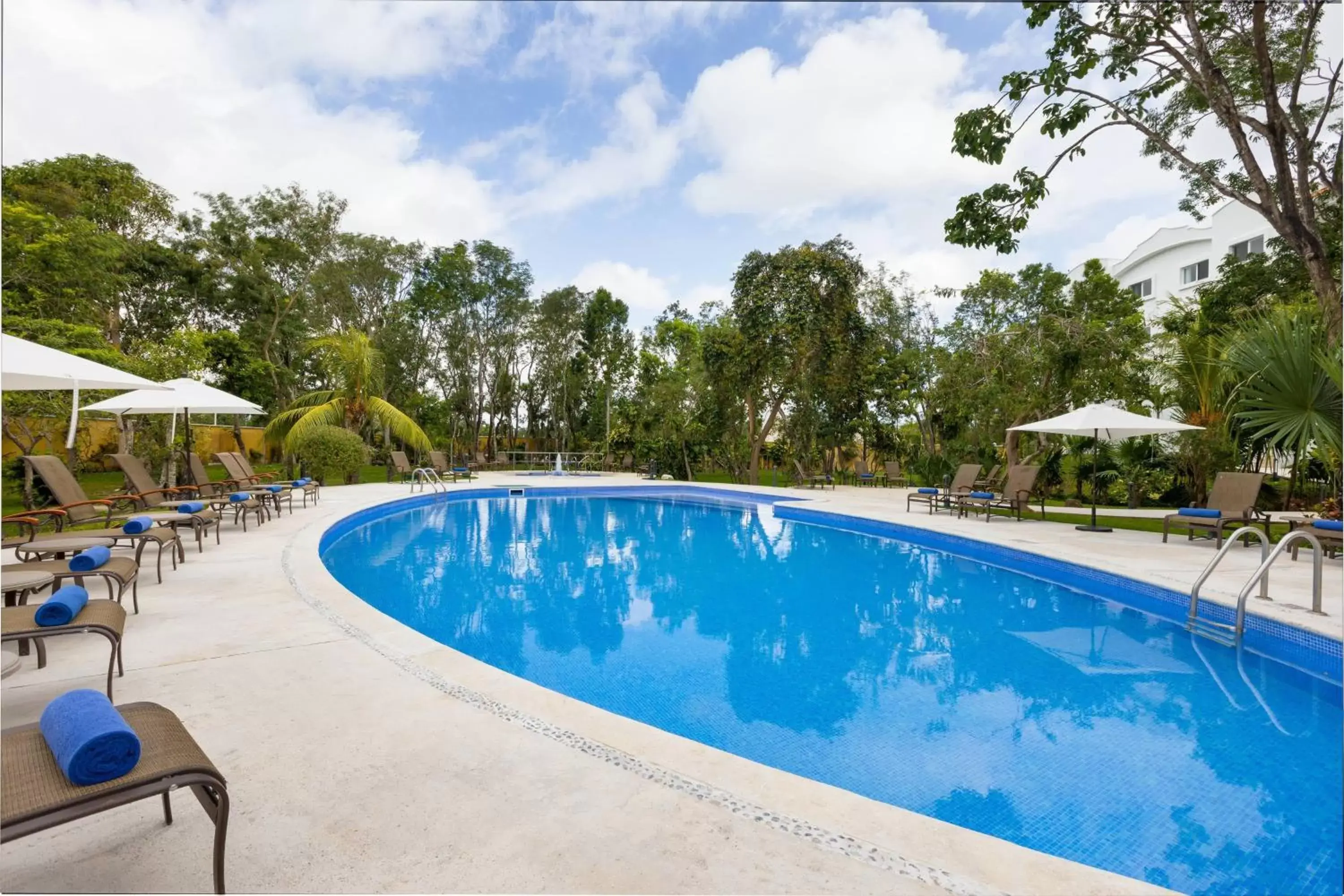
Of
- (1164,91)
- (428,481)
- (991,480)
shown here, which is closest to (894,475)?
(991,480)

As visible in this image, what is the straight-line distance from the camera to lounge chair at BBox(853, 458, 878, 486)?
1956 cm

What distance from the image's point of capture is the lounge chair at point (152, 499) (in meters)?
7.05

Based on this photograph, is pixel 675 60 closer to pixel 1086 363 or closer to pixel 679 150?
pixel 679 150

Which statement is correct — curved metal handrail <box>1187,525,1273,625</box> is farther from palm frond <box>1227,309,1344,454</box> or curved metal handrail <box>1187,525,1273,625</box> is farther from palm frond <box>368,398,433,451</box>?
palm frond <box>368,398,433,451</box>

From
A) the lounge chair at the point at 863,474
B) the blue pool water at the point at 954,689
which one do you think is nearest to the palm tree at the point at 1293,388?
the blue pool water at the point at 954,689

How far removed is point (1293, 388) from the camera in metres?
6.29

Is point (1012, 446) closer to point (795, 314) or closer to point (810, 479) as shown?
point (795, 314)

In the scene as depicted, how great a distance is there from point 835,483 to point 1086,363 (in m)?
9.15

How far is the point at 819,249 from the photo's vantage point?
1798 cm

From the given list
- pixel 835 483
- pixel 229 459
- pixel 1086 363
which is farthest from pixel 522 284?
pixel 1086 363

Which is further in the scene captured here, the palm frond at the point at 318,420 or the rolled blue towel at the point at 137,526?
the palm frond at the point at 318,420

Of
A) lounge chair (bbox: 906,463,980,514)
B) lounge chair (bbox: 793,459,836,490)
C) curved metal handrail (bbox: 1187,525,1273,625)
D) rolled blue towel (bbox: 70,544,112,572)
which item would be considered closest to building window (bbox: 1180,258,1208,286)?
lounge chair (bbox: 793,459,836,490)

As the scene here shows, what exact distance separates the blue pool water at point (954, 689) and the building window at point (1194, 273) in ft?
109

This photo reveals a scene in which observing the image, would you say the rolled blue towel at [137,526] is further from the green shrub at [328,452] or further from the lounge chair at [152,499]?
the green shrub at [328,452]
